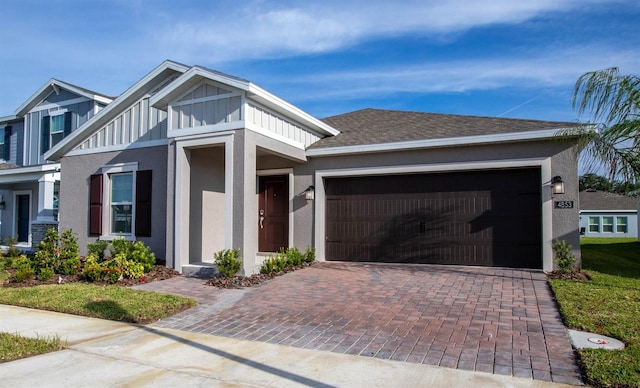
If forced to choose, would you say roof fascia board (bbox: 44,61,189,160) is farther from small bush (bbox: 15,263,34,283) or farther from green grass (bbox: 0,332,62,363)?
green grass (bbox: 0,332,62,363)

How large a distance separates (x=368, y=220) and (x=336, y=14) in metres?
4.91

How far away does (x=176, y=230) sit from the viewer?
913 centimetres

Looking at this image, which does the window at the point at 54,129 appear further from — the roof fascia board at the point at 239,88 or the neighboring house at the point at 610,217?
the neighboring house at the point at 610,217

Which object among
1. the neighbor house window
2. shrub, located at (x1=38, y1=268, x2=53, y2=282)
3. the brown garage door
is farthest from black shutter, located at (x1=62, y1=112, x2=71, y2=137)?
the brown garage door

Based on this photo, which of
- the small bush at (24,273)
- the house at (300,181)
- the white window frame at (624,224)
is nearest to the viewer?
the small bush at (24,273)

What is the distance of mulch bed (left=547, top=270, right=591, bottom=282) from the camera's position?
7801 mm

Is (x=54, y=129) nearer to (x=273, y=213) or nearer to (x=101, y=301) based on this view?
(x=273, y=213)

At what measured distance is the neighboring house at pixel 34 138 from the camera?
14.5 metres

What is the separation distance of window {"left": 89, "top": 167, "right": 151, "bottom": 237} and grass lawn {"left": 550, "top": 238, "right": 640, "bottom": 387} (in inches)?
376

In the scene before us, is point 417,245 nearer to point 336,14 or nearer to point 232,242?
point 232,242

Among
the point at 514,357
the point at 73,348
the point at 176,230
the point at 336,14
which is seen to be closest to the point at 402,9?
the point at 336,14

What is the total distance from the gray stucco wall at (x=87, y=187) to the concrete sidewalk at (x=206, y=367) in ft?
17.8

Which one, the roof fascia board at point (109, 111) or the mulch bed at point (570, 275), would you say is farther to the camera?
the roof fascia board at point (109, 111)

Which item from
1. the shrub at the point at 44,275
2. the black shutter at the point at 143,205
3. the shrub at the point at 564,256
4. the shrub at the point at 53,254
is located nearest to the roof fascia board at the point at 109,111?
the black shutter at the point at 143,205
